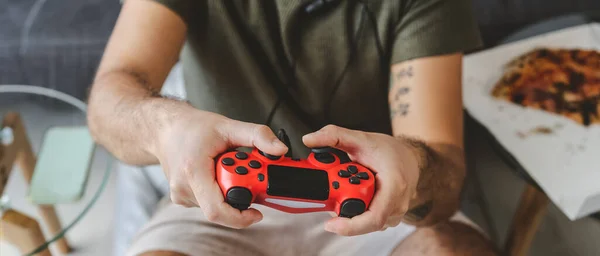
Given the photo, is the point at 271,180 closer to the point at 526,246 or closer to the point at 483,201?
the point at 526,246

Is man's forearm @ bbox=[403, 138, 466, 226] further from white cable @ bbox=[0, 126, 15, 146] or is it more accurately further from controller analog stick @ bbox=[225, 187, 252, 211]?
white cable @ bbox=[0, 126, 15, 146]

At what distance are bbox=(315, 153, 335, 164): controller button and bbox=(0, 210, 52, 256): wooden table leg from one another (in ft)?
1.96

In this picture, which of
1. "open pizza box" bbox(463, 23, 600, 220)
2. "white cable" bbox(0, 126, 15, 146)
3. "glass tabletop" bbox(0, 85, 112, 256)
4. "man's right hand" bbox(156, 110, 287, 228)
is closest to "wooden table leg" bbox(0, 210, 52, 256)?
"glass tabletop" bbox(0, 85, 112, 256)

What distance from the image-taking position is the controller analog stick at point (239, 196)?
1.33 ft

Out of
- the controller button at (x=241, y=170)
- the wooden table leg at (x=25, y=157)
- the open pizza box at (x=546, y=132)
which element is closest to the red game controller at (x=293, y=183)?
the controller button at (x=241, y=170)

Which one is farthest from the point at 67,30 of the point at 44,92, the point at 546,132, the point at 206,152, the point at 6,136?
the point at 546,132

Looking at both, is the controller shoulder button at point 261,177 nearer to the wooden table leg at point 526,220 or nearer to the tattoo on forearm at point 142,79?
the tattoo on forearm at point 142,79

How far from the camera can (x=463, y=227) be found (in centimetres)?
71

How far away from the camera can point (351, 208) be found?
428 millimetres

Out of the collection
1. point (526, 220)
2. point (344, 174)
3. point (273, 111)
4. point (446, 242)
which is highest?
point (344, 174)

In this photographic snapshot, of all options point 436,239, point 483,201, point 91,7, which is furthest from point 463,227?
point 91,7

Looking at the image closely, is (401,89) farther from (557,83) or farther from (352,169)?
(557,83)

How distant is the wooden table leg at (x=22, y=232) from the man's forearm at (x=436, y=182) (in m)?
0.58

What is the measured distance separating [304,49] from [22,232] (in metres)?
0.54
